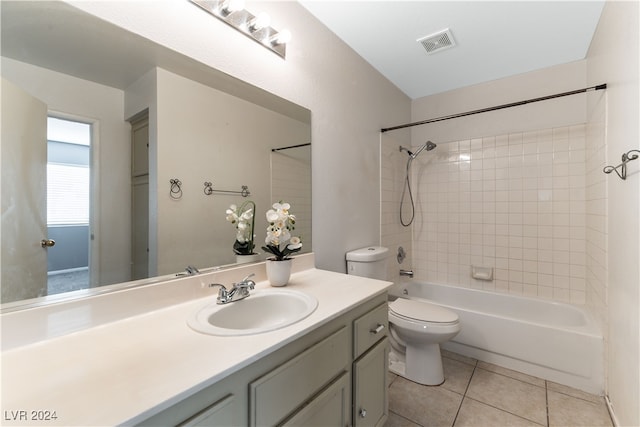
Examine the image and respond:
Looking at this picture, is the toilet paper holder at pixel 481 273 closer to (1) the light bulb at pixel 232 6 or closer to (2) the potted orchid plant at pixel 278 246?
(2) the potted orchid plant at pixel 278 246

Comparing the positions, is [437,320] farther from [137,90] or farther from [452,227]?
[137,90]

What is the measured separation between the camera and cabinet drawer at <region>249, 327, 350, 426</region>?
0.71 metres

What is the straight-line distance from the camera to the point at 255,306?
1116 millimetres

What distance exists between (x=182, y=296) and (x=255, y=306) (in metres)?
0.29

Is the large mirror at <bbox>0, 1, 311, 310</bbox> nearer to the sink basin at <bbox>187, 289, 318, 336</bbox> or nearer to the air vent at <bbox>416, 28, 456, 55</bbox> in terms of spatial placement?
the sink basin at <bbox>187, 289, 318, 336</bbox>

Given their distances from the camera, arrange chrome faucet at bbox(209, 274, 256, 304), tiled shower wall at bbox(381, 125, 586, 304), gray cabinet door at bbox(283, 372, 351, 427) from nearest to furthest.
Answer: gray cabinet door at bbox(283, 372, 351, 427) < chrome faucet at bbox(209, 274, 256, 304) < tiled shower wall at bbox(381, 125, 586, 304)

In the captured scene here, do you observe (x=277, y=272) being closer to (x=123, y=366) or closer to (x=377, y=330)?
(x=377, y=330)

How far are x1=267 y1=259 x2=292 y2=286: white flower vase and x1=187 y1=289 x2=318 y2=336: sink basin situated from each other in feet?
0.28

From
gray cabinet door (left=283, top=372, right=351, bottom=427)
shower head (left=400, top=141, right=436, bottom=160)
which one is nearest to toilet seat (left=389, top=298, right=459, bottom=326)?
A: gray cabinet door (left=283, top=372, right=351, bottom=427)

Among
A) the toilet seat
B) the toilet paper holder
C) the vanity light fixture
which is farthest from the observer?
the toilet paper holder

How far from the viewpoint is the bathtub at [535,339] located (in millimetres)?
1654

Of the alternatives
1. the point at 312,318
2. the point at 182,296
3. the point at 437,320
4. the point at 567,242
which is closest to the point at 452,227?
the point at 567,242

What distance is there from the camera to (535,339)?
181 cm

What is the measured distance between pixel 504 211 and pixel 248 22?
8.28 ft
